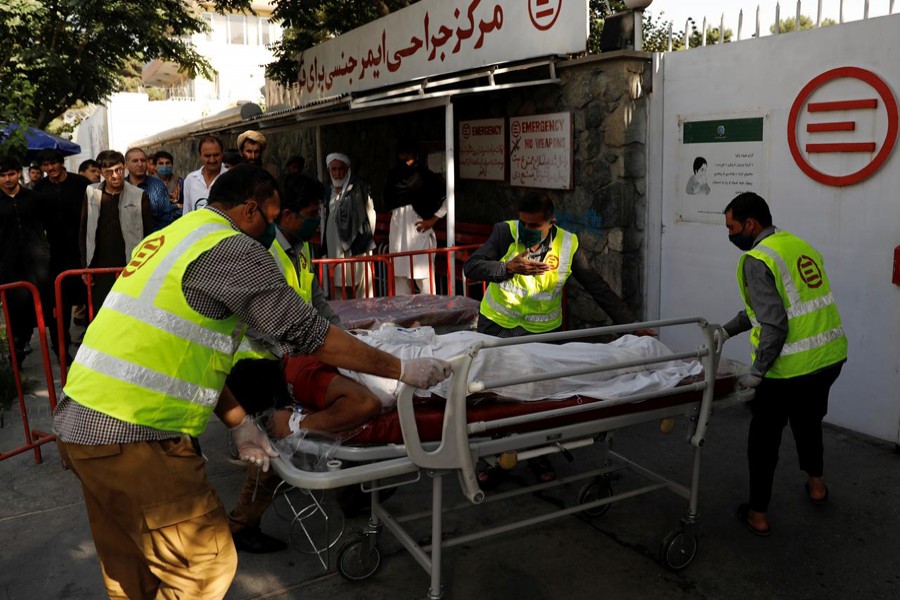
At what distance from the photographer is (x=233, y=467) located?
464cm

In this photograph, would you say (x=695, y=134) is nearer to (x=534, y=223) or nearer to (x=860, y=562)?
(x=534, y=223)

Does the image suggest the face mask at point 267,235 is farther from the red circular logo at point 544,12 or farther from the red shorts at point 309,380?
the red circular logo at point 544,12

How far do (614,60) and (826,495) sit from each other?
3.53 meters

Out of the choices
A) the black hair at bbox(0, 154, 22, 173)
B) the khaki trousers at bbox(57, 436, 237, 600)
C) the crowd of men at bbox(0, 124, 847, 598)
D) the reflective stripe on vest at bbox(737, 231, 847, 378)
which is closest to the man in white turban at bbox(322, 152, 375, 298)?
the crowd of men at bbox(0, 124, 847, 598)

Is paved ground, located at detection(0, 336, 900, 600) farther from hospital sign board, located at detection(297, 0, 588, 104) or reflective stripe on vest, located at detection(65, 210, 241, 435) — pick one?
hospital sign board, located at detection(297, 0, 588, 104)

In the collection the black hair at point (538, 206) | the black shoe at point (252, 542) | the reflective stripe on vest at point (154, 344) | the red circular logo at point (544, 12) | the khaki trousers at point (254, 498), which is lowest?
the black shoe at point (252, 542)

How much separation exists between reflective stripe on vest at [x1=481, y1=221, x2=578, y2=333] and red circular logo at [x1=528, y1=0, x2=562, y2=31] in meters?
2.71

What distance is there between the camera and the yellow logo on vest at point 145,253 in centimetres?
233

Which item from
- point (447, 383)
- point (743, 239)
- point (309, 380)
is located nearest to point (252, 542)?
point (309, 380)

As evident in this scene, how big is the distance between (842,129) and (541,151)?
266 centimetres

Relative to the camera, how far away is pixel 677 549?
132 inches

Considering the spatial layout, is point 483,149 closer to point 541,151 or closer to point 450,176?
point 541,151

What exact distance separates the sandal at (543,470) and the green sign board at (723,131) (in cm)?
270

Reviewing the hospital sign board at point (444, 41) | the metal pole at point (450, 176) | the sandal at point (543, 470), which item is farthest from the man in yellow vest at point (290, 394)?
the hospital sign board at point (444, 41)
